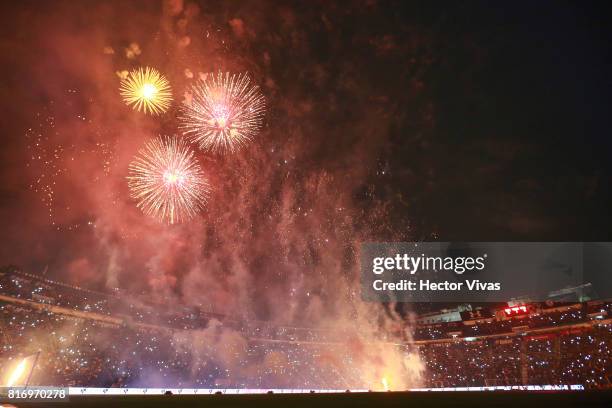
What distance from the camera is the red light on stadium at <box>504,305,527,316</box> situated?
136 feet

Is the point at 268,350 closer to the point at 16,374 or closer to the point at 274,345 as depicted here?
the point at 274,345

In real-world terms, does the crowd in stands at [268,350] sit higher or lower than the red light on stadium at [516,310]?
lower

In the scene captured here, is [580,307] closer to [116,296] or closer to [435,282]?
[435,282]

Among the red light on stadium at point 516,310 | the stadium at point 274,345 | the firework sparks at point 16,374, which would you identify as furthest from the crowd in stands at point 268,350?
the firework sparks at point 16,374

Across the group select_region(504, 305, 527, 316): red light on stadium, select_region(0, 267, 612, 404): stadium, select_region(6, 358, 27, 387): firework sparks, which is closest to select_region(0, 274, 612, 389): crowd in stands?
select_region(0, 267, 612, 404): stadium

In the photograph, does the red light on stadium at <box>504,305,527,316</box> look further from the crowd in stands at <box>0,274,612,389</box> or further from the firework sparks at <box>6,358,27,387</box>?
the firework sparks at <box>6,358,27,387</box>

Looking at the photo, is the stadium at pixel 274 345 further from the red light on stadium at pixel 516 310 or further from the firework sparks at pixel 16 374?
the firework sparks at pixel 16 374

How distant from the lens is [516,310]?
41.7 meters

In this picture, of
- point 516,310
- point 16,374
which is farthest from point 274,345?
point 16,374

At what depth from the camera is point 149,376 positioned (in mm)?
31906

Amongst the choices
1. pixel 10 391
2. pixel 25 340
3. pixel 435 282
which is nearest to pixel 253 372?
pixel 25 340

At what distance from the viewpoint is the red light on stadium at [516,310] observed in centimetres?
4131

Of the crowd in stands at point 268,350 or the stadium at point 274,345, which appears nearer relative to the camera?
the crowd in stands at point 268,350

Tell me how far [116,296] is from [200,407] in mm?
27598
